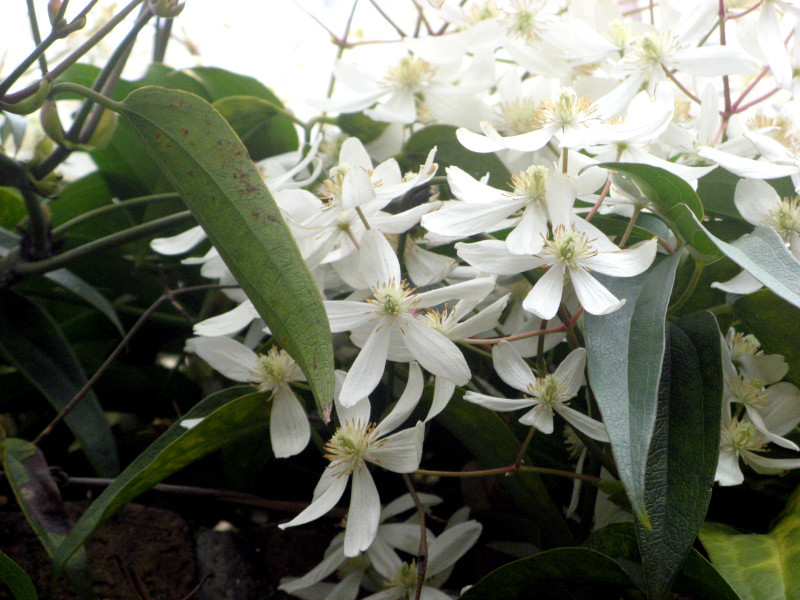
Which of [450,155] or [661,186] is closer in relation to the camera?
[661,186]

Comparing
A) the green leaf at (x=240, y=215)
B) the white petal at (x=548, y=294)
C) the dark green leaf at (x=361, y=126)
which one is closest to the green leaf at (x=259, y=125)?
the dark green leaf at (x=361, y=126)

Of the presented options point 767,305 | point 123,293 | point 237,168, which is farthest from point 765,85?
point 123,293

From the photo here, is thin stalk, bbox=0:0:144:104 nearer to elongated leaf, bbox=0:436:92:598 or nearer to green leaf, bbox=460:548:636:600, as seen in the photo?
elongated leaf, bbox=0:436:92:598

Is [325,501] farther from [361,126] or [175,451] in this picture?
[361,126]

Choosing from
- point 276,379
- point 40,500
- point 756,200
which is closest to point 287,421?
point 276,379

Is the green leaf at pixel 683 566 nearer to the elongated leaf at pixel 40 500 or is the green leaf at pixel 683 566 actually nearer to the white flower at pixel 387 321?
the white flower at pixel 387 321

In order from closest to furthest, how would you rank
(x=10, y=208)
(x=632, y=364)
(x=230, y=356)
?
(x=632, y=364) → (x=230, y=356) → (x=10, y=208)
